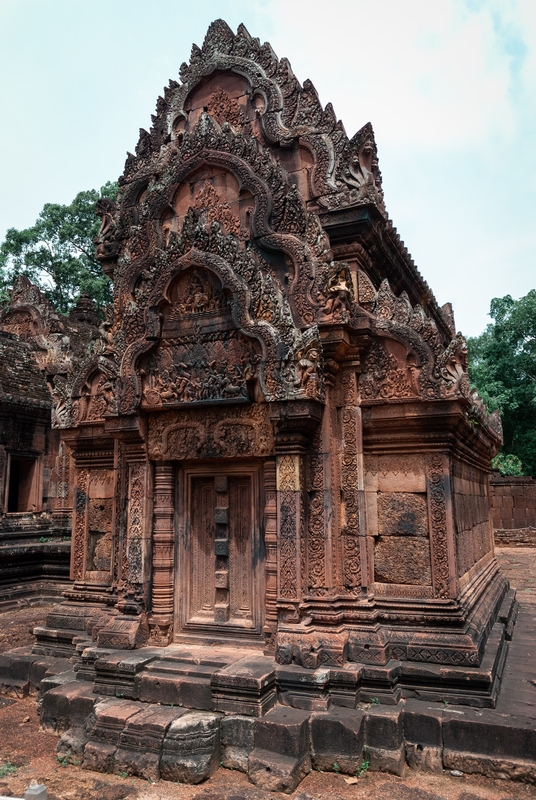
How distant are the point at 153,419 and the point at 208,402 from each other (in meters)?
0.86

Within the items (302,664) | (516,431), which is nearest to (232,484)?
(302,664)

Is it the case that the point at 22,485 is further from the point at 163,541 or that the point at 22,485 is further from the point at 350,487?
the point at 350,487

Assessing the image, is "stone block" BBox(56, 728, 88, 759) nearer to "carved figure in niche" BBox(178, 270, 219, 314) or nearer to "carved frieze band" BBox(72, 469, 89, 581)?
"carved frieze band" BBox(72, 469, 89, 581)

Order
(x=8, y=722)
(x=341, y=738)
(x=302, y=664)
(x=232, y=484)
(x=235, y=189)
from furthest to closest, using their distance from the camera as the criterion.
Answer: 1. (x=235, y=189)
2. (x=232, y=484)
3. (x=8, y=722)
4. (x=302, y=664)
5. (x=341, y=738)

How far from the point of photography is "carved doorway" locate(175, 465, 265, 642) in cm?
648

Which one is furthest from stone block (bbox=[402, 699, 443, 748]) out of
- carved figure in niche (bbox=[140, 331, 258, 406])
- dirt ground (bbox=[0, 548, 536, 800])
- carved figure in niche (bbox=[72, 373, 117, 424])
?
carved figure in niche (bbox=[72, 373, 117, 424])

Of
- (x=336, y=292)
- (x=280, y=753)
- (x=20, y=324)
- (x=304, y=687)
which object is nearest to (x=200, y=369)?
(x=336, y=292)

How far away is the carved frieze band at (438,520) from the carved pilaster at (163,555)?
2.85m

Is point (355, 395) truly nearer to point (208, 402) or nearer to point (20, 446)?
point (208, 402)

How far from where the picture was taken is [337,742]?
4996mm

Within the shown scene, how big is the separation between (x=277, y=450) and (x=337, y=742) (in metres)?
2.67

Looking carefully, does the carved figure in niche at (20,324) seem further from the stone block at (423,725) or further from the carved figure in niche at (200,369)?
the stone block at (423,725)

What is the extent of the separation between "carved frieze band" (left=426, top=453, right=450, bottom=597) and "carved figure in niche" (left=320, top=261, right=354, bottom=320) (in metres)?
1.78

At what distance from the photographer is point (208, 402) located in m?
6.45
